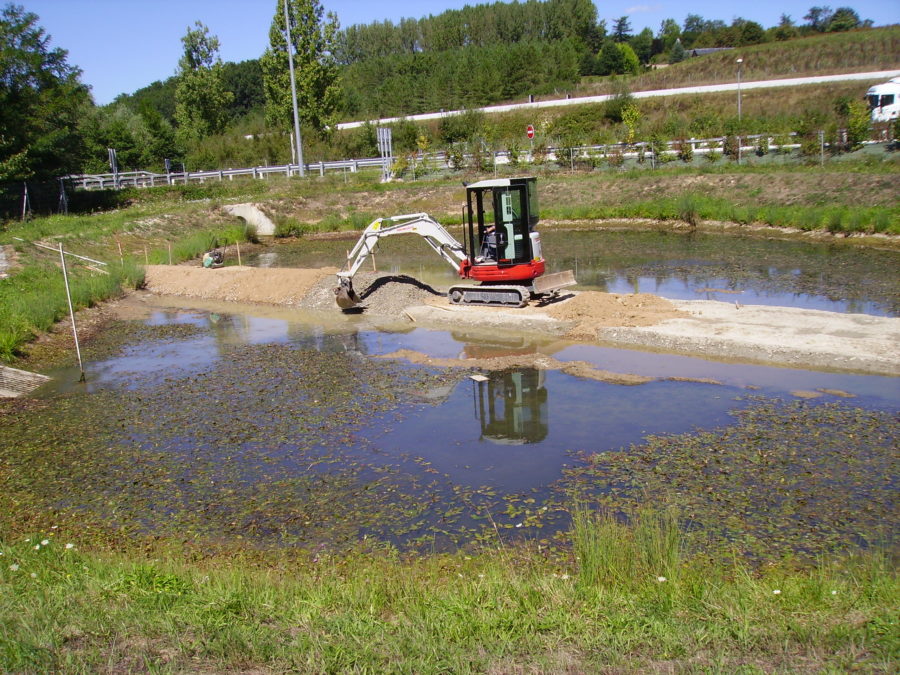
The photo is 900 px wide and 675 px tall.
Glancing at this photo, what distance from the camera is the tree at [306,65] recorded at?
54.4m

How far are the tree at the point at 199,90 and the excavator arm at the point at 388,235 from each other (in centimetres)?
4451

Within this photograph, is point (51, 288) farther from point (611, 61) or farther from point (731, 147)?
point (611, 61)

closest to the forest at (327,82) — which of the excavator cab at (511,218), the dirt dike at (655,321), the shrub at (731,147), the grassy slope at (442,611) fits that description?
the shrub at (731,147)

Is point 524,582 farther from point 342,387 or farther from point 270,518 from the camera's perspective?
point 342,387

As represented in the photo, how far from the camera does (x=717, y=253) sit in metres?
24.3

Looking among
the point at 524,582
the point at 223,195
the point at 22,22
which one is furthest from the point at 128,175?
the point at 524,582

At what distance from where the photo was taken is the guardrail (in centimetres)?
3903

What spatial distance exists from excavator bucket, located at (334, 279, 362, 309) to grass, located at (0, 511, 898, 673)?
12.7 m

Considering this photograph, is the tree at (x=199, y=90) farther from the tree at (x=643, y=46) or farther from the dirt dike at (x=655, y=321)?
the tree at (x=643, y=46)

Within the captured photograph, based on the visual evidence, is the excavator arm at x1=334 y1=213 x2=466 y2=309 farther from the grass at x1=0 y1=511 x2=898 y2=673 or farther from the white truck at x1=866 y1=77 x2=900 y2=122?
the white truck at x1=866 y1=77 x2=900 y2=122

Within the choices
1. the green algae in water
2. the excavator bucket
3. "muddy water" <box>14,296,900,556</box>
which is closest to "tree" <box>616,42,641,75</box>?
the excavator bucket

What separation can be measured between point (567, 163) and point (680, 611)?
125ft

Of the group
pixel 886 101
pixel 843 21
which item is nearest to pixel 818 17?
pixel 843 21

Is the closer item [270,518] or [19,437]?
[270,518]
